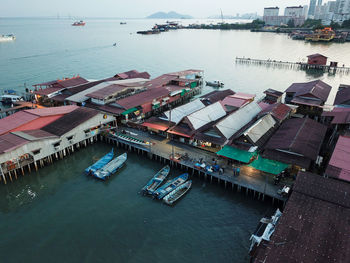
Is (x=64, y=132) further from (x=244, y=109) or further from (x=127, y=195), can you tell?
(x=244, y=109)

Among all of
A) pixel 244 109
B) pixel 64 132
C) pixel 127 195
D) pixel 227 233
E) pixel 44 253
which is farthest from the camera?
pixel 244 109

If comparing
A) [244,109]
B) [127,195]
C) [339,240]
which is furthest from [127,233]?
[244,109]

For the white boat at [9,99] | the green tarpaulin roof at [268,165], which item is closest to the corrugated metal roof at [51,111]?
the white boat at [9,99]

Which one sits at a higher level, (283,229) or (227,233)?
(283,229)

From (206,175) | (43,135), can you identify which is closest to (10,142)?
(43,135)

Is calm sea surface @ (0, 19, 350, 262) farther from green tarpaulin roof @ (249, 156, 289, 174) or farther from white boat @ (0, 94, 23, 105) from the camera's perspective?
white boat @ (0, 94, 23, 105)

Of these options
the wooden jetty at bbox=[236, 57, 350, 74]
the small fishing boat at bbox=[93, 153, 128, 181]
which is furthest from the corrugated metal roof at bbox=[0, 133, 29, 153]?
the wooden jetty at bbox=[236, 57, 350, 74]

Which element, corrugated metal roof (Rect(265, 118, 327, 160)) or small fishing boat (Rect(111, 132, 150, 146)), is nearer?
corrugated metal roof (Rect(265, 118, 327, 160))
